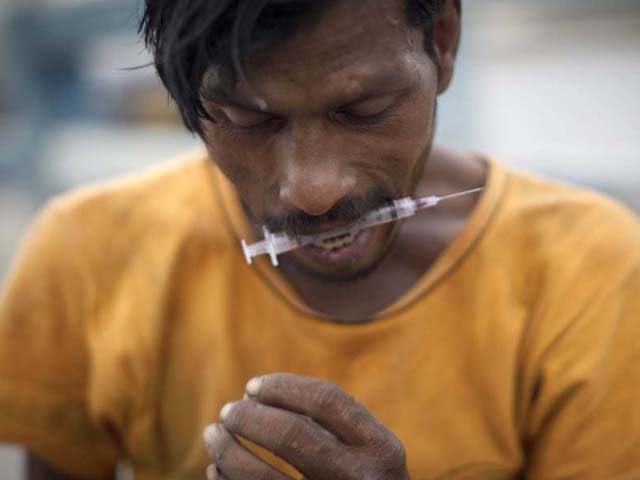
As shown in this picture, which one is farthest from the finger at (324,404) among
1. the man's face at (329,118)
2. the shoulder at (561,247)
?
the shoulder at (561,247)

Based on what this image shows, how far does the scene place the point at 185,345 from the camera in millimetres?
1539

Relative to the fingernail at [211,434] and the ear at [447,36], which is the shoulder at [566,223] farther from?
the fingernail at [211,434]

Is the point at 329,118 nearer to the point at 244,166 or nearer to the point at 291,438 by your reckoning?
the point at 244,166

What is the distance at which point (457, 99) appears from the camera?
3816 millimetres

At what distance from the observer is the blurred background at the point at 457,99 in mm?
3811

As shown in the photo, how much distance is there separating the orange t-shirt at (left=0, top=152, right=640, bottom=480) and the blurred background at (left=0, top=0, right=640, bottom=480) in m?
1.20

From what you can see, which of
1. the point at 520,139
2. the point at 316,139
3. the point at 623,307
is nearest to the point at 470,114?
the point at 520,139

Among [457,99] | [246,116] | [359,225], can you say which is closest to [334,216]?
[359,225]

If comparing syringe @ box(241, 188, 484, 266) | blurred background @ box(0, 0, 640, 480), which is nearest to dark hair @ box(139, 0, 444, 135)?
syringe @ box(241, 188, 484, 266)

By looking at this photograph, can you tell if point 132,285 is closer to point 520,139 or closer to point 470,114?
point 470,114

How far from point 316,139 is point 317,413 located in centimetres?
35

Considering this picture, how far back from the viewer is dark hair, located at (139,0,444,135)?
104 centimetres

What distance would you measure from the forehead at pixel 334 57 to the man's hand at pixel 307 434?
369 mm

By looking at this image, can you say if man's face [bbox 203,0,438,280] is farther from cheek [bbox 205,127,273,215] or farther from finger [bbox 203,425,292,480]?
finger [bbox 203,425,292,480]
